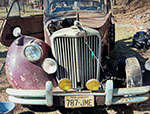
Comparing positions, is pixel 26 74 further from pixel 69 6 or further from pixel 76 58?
pixel 69 6

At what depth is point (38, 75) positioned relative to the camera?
353 cm

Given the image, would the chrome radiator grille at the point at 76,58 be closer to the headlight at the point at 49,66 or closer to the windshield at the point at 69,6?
the headlight at the point at 49,66

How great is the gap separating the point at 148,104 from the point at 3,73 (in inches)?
165

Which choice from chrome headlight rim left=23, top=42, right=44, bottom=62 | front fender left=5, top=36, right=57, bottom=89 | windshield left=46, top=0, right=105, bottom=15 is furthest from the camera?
windshield left=46, top=0, right=105, bottom=15

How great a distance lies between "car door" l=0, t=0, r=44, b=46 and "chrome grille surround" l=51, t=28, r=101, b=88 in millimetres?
2888

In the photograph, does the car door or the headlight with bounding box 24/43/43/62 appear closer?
the headlight with bounding box 24/43/43/62

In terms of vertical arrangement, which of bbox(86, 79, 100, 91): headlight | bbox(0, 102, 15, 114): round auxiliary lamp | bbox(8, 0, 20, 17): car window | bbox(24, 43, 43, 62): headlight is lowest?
bbox(0, 102, 15, 114): round auxiliary lamp

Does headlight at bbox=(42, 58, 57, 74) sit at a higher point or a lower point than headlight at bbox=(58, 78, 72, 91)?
higher

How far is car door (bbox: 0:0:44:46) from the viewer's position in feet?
19.2

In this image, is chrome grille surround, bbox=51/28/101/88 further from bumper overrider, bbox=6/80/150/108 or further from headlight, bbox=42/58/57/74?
bumper overrider, bbox=6/80/150/108

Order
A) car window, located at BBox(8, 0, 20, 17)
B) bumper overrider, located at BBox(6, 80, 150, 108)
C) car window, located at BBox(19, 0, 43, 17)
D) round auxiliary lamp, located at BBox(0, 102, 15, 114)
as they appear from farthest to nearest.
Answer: car window, located at BBox(19, 0, 43, 17)
car window, located at BBox(8, 0, 20, 17)
round auxiliary lamp, located at BBox(0, 102, 15, 114)
bumper overrider, located at BBox(6, 80, 150, 108)

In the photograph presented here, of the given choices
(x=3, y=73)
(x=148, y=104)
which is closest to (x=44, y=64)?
(x=148, y=104)

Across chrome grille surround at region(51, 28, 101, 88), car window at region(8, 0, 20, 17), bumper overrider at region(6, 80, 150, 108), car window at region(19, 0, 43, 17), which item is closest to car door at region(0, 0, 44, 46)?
car window at region(8, 0, 20, 17)

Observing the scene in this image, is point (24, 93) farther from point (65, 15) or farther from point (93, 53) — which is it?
point (65, 15)
